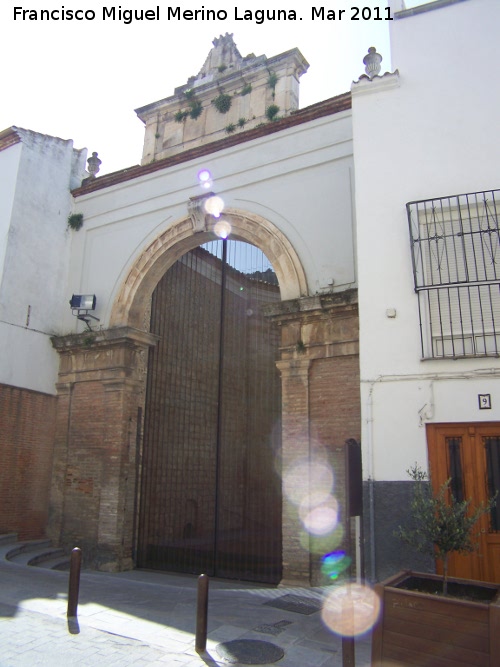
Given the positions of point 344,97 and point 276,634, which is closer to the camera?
point 276,634

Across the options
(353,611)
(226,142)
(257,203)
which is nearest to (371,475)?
(353,611)

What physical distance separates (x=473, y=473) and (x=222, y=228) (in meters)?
6.62

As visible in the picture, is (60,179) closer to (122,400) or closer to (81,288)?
(81,288)

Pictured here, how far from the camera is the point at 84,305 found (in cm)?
1164

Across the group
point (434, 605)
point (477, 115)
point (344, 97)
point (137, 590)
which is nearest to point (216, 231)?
point (344, 97)

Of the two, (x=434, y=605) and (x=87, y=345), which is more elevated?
(x=87, y=345)

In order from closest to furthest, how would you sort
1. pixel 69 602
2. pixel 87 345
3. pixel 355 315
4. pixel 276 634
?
pixel 276 634 < pixel 69 602 < pixel 355 315 < pixel 87 345

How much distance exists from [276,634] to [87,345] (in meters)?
7.36

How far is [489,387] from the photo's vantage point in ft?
19.5

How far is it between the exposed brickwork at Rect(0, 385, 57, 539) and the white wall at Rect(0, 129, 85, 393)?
39cm

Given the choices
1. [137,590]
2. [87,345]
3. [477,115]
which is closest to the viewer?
[477,115]

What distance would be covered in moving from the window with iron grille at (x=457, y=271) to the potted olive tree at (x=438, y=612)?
189cm

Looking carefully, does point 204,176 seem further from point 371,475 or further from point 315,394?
point 371,475

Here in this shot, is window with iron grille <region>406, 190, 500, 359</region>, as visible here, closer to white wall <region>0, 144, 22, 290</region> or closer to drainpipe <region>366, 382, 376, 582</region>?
drainpipe <region>366, 382, 376, 582</region>
